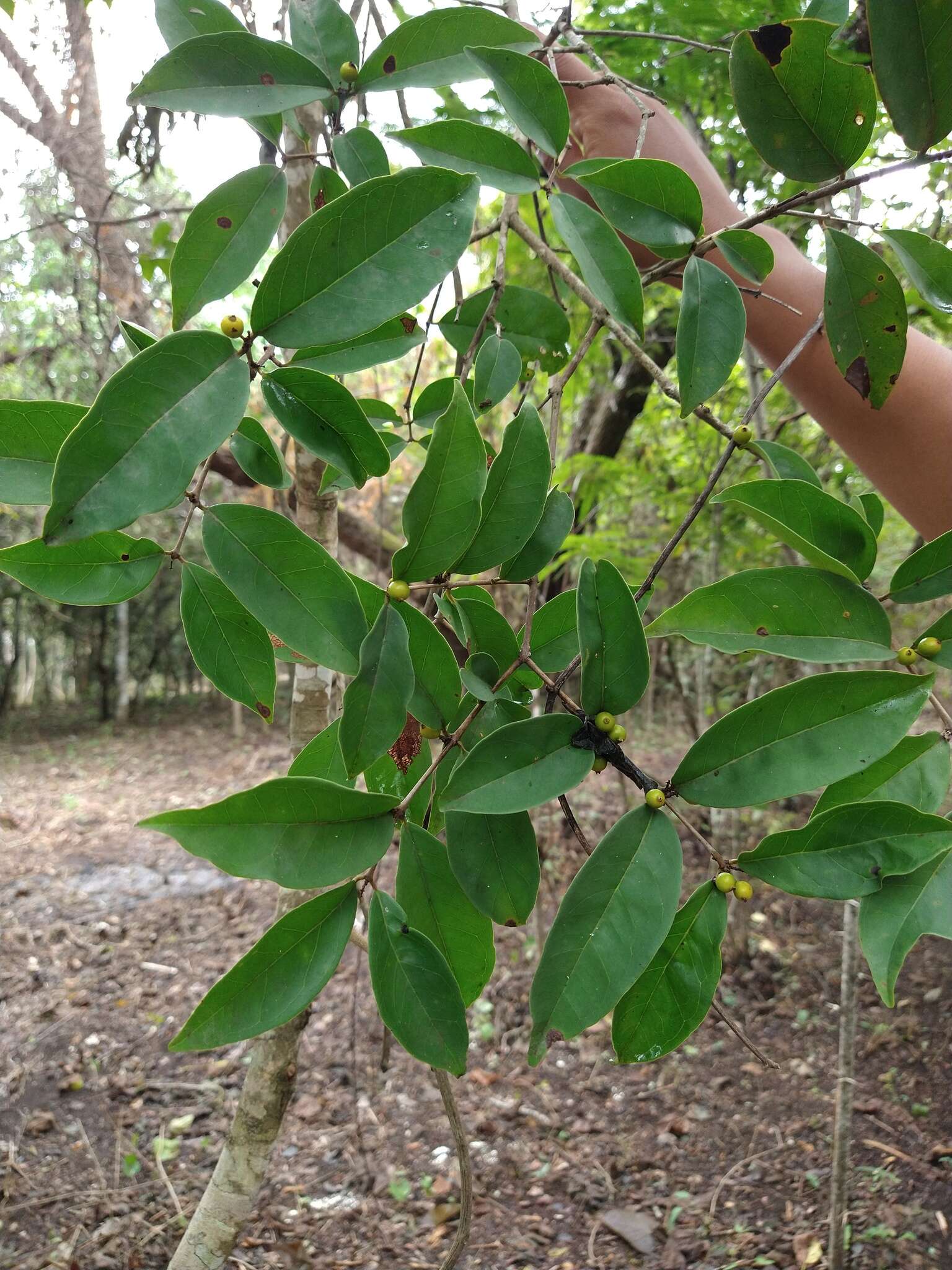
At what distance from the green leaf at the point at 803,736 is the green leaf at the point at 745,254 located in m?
0.27

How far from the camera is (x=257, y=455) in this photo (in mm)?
492

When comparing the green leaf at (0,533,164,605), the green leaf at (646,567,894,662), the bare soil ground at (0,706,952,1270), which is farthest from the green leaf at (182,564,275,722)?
the bare soil ground at (0,706,952,1270)

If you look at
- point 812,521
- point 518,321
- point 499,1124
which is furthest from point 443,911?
point 499,1124

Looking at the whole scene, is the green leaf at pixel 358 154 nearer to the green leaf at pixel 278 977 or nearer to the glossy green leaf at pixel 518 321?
the glossy green leaf at pixel 518 321

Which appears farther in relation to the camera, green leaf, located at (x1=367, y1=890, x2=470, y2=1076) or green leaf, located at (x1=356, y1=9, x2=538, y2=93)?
green leaf, located at (x1=356, y1=9, x2=538, y2=93)

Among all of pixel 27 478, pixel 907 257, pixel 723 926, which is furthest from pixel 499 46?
pixel 723 926

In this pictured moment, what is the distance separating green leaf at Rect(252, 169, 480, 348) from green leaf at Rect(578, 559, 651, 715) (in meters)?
0.15

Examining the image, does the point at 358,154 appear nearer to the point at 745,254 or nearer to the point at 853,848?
the point at 745,254

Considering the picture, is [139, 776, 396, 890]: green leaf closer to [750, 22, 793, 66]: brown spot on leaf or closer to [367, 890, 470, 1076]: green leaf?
[367, 890, 470, 1076]: green leaf

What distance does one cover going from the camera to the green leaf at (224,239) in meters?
0.39

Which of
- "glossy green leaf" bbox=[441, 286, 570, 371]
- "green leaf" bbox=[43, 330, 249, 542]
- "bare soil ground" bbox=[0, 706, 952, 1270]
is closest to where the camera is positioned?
"green leaf" bbox=[43, 330, 249, 542]

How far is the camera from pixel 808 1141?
5.86ft

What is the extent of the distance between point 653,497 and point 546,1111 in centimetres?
172

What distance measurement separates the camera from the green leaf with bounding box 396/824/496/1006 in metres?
0.41
